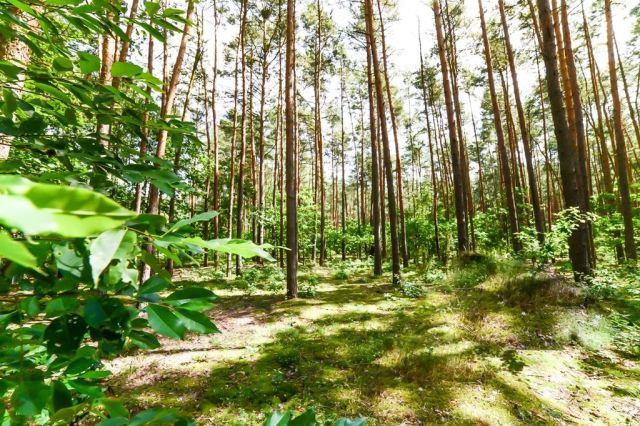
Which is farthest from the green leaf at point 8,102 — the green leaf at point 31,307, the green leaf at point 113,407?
the green leaf at point 113,407

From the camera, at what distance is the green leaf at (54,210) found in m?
0.23

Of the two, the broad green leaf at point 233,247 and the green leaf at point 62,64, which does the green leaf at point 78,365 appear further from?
the green leaf at point 62,64

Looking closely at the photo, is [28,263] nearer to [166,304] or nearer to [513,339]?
[166,304]

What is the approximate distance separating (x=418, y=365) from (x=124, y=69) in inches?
209

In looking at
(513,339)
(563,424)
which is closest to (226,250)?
(563,424)

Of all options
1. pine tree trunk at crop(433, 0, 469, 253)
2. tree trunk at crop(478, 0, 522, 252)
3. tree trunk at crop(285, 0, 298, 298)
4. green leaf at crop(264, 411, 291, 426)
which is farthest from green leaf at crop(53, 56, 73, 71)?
tree trunk at crop(478, 0, 522, 252)

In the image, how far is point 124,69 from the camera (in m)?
0.83

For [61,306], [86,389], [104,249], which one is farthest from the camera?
[86,389]

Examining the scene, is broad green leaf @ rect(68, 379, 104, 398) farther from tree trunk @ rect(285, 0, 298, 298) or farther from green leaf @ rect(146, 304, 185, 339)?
tree trunk @ rect(285, 0, 298, 298)

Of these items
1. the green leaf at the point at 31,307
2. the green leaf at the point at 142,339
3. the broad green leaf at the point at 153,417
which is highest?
the green leaf at the point at 31,307

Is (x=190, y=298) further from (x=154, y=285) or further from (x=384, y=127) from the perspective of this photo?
(x=384, y=127)

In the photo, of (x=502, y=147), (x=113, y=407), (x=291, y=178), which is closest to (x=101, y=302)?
(x=113, y=407)

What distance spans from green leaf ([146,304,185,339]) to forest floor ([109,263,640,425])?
4095 mm

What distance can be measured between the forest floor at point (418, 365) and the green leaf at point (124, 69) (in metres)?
4.29
